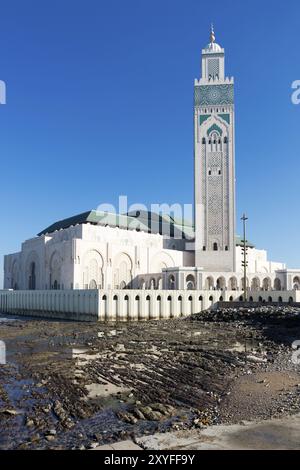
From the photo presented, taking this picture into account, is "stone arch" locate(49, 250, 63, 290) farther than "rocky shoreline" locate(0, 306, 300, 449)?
Yes

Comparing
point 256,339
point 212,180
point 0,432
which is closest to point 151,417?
point 0,432

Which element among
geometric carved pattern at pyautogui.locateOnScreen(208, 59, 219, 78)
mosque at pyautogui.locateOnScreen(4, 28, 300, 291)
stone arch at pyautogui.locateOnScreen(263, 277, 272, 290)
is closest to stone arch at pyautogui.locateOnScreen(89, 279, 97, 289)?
mosque at pyautogui.locateOnScreen(4, 28, 300, 291)

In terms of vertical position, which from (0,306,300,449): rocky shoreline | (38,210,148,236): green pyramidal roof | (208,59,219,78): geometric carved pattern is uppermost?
(208,59,219,78): geometric carved pattern

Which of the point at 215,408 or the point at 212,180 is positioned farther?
the point at 212,180

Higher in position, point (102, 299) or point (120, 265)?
point (120, 265)

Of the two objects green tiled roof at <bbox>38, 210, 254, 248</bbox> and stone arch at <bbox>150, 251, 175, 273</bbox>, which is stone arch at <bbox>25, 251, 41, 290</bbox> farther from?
stone arch at <bbox>150, 251, 175, 273</bbox>

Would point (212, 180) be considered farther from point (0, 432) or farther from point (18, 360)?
point (0, 432)

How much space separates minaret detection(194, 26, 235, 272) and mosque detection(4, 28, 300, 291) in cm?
12

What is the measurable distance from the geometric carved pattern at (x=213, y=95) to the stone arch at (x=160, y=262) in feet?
66.4

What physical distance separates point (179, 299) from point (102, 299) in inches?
306

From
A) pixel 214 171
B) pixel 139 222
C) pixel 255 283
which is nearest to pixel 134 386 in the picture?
pixel 255 283

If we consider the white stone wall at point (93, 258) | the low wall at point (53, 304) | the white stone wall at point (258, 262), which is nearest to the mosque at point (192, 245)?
the white stone wall at point (93, 258)

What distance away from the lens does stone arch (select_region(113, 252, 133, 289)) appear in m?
50.1
